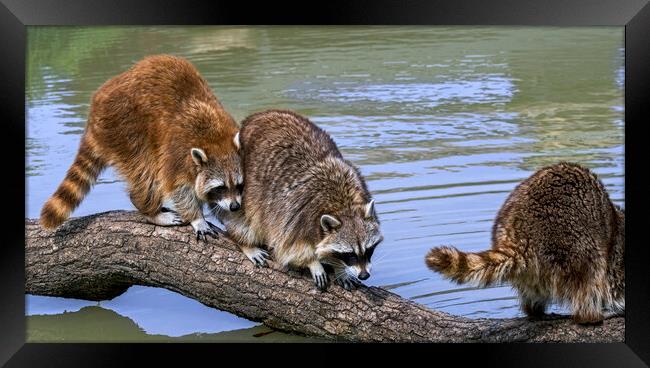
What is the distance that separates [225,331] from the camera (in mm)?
7219

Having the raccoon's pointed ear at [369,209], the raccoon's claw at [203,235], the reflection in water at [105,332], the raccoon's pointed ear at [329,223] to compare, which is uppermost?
the raccoon's pointed ear at [369,209]

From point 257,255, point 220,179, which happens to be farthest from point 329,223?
point 220,179

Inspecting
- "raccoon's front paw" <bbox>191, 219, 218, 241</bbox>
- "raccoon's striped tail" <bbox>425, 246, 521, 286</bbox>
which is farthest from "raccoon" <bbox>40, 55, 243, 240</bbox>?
"raccoon's striped tail" <bbox>425, 246, 521, 286</bbox>

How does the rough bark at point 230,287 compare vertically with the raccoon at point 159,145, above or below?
below

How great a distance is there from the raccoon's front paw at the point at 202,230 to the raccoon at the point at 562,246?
1.70 meters

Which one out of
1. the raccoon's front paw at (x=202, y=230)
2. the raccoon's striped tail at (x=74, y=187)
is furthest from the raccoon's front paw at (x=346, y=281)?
the raccoon's striped tail at (x=74, y=187)

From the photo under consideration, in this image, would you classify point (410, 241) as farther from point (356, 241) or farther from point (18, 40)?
point (18, 40)

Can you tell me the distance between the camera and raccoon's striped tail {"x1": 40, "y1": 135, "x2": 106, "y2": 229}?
7.24m

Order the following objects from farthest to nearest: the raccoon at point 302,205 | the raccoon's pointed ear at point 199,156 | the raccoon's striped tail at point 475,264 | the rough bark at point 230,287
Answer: the raccoon's pointed ear at point 199,156, the rough bark at point 230,287, the raccoon at point 302,205, the raccoon's striped tail at point 475,264

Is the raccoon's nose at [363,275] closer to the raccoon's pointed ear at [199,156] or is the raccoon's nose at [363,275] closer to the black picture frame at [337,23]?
the black picture frame at [337,23]

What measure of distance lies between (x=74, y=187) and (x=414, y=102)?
95.7 inches

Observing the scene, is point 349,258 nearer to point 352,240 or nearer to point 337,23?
point 352,240

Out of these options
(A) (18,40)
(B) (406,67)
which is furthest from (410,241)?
(A) (18,40)

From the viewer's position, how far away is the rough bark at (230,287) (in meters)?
6.76
